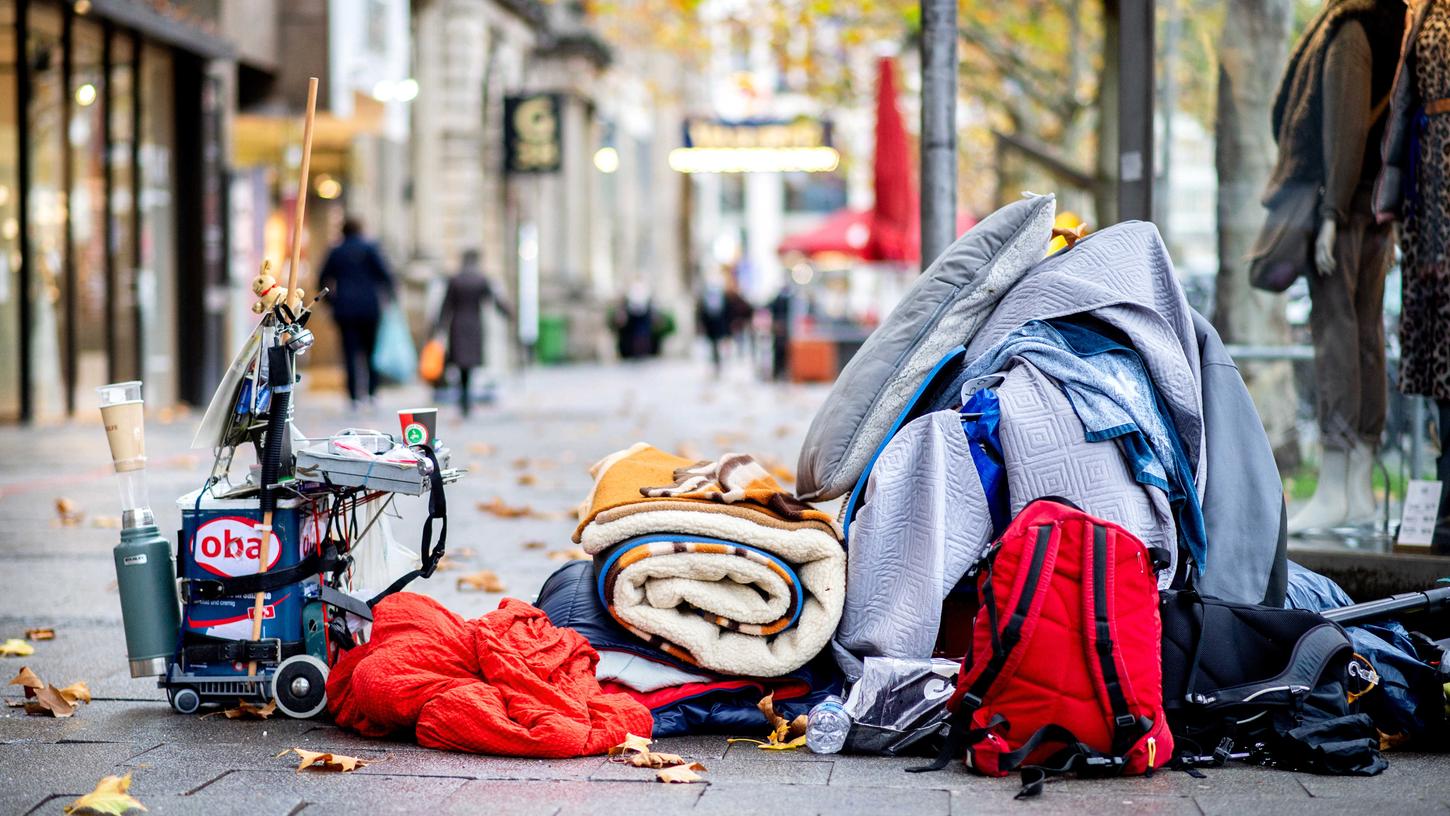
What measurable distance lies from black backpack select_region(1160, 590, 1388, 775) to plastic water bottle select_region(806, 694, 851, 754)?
778mm

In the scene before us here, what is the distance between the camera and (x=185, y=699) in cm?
447

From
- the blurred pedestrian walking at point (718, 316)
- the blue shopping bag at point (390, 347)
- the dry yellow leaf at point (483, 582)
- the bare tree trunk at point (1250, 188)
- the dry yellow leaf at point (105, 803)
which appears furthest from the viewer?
the blurred pedestrian walking at point (718, 316)

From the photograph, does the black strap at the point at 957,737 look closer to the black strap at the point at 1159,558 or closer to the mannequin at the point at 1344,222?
the black strap at the point at 1159,558

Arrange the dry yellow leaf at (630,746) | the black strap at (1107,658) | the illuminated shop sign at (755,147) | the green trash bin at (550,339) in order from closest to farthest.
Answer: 1. the black strap at (1107,658)
2. the dry yellow leaf at (630,746)
3. the illuminated shop sign at (755,147)
4. the green trash bin at (550,339)

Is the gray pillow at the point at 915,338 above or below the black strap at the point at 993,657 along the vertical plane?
above

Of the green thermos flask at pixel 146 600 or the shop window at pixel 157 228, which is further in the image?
the shop window at pixel 157 228

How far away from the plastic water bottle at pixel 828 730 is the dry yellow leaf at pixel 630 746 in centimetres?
41

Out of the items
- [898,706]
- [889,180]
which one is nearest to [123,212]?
[889,180]

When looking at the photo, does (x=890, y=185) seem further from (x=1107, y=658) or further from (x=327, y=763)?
(x=327, y=763)

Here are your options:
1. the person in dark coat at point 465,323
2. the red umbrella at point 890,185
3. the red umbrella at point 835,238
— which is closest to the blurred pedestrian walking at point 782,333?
the red umbrella at point 835,238

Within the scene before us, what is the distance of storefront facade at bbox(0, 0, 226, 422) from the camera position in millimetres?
14539

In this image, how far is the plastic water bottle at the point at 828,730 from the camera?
411 cm

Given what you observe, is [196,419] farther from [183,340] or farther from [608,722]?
[608,722]

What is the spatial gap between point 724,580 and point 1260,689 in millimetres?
1340
